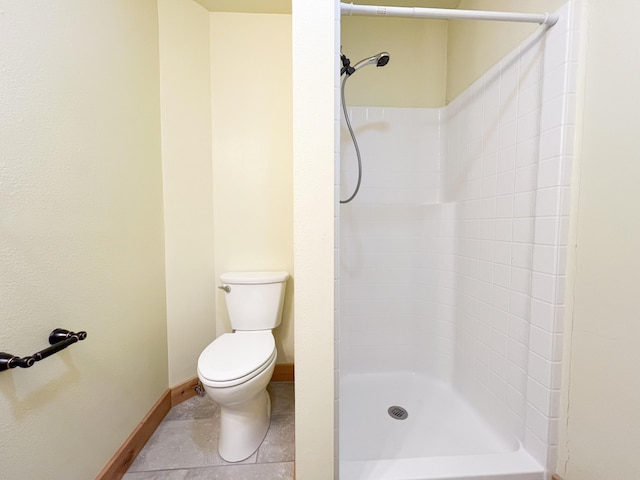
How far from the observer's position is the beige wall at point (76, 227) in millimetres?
727

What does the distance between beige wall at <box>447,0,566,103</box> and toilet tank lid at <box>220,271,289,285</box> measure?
1442mm

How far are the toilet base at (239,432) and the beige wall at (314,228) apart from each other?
0.44 metres

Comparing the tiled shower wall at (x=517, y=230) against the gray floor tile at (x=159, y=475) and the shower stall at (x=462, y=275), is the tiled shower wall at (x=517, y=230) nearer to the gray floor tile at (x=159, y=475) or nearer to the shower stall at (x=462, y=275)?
the shower stall at (x=462, y=275)

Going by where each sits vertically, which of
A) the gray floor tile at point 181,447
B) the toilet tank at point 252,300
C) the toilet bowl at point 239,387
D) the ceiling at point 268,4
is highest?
the ceiling at point 268,4

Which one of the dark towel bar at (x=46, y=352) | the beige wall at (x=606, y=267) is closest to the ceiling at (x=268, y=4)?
the beige wall at (x=606, y=267)

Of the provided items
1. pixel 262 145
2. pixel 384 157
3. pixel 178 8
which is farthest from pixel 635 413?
pixel 178 8

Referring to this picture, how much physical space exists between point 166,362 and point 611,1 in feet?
7.52

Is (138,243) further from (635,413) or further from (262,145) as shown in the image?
(635,413)

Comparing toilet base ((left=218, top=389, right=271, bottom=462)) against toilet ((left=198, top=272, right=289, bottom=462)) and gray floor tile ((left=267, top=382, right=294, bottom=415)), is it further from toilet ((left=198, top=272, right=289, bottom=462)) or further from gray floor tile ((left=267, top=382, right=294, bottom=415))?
gray floor tile ((left=267, top=382, right=294, bottom=415))

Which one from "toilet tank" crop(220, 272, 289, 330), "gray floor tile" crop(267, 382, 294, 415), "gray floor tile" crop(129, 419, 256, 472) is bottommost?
"gray floor tile" crop(267, 382, 294, 415)

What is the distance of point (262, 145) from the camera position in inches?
63.6

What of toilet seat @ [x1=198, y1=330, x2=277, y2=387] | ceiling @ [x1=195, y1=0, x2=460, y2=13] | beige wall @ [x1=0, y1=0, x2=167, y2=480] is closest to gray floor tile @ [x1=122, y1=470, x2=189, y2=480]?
beige wall @ [x1=0, y1=0, x2=167, y2=480]

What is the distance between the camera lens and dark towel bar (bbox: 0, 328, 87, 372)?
66 cm

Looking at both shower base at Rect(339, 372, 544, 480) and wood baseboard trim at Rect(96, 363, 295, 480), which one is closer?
shower base at Rect(339, 372, 544, 480)
